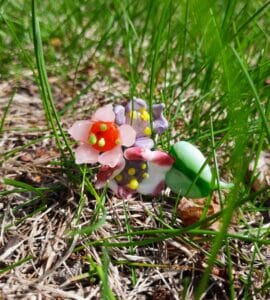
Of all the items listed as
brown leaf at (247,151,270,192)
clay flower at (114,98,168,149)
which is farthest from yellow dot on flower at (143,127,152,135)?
brown leaf at (247,151,270,192)

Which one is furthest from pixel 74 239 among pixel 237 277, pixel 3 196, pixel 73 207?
pixel 237 277

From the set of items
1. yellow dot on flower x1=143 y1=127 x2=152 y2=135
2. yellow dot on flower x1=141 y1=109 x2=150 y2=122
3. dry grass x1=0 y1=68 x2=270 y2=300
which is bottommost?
dry grass x1=0 y1=68 x2=270 y2=300

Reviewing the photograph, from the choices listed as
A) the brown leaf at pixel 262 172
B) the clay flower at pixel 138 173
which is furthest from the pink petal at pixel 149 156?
the brown leaf at pixel 262 172

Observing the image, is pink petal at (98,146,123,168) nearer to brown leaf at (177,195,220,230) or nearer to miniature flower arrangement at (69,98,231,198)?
miniature flower arrangement at (69,98,231,198)

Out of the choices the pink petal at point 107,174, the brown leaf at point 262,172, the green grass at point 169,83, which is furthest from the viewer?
the brown leaf at point 262,172

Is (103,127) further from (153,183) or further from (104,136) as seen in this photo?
(153,183)

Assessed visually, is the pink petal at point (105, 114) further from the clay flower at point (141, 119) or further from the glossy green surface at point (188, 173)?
the glossy green surface at point (188, 173)

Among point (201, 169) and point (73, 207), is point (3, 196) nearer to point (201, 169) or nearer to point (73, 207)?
point (73, 207)

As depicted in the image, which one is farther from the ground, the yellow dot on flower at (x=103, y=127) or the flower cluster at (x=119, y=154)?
the yellow dot on flower at (x=103, y=127)
